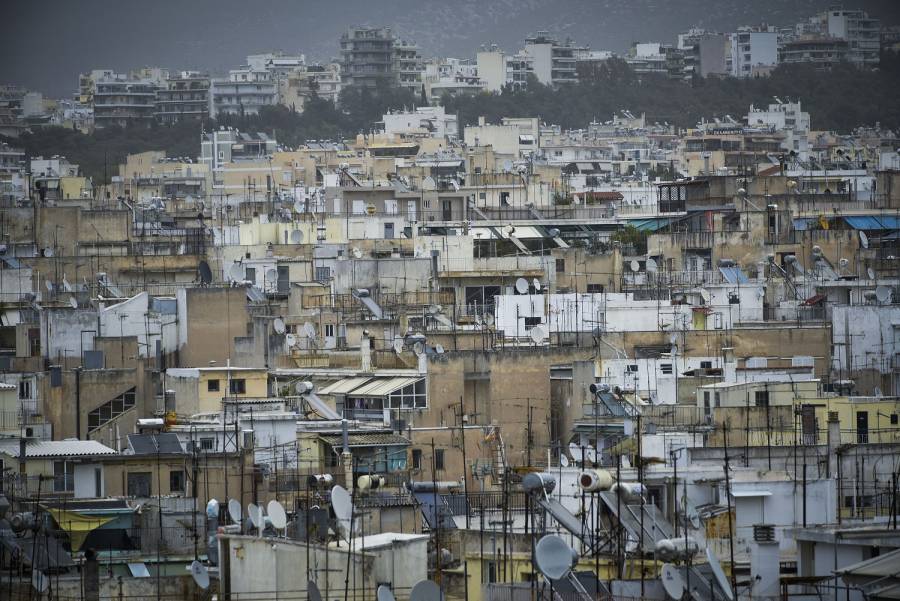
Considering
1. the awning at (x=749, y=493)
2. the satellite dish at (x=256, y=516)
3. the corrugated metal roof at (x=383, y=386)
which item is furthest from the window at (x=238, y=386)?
the satellite dish at (x=256, y=516)

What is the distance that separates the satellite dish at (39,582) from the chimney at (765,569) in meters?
5.34

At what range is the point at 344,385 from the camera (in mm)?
32750

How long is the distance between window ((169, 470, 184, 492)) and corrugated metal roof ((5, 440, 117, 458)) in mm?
875

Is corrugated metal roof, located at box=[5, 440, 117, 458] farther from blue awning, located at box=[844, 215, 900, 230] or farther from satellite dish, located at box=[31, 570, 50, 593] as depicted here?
blue awning, located at box=[844, 215, 900, 230]

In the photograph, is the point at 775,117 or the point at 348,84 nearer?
the point at 775,117

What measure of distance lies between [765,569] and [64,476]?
9.03 metres

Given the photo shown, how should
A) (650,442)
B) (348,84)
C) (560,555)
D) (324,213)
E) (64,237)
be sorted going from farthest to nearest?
(348,84), (324,213), (64,237), (650,442), (560,555)

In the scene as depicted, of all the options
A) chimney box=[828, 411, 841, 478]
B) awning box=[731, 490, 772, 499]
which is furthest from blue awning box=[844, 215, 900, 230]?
awning box=[731, 490, 772, 499]

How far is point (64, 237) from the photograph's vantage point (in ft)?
167

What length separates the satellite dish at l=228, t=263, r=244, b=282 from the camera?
138 feet

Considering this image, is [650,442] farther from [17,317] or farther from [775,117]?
[775,117]

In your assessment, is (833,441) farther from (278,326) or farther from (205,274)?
(205,274)

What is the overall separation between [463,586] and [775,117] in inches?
3379

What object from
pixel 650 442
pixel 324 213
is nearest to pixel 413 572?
pixel 650 442
